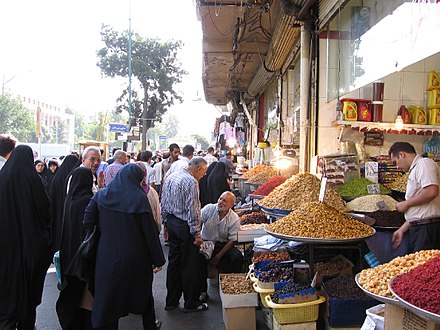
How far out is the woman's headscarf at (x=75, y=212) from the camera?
4.09 metres

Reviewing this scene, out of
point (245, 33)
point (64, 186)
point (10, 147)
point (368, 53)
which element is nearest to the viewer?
point (10, 147)

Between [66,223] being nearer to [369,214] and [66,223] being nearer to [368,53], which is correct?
[369,214]

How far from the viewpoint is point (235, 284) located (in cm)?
477

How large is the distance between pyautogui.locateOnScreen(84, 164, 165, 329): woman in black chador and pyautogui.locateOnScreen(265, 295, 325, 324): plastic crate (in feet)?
4.17

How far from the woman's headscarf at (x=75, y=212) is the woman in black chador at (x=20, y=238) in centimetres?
30

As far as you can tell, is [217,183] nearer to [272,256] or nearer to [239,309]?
[272,256]

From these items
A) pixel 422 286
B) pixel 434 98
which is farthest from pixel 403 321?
pixel 434 98

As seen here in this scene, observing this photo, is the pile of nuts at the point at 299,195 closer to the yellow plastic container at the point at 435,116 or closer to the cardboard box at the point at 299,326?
the cardboard box at the point at 299,326

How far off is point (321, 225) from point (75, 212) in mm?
2428

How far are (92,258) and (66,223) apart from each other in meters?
0.58

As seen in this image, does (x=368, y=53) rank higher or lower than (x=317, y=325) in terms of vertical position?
higher

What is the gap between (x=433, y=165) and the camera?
417 centimetres

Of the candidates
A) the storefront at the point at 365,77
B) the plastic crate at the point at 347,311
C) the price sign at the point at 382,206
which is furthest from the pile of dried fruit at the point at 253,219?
the plastic crate at the point at 347,311

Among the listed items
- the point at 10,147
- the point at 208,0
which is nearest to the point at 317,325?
the point at 10,147
